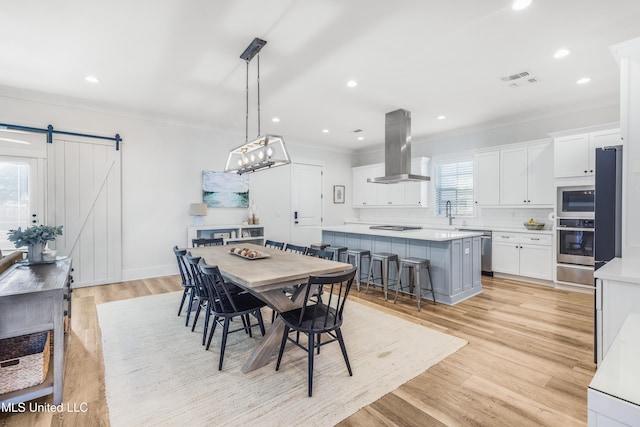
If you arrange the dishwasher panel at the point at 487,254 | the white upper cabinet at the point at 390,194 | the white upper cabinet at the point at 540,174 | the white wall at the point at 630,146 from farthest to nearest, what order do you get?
the white upper cabinet at the point at 390,194
the dishwasher panel at the point at 487,254
the white upper cabinet at the point at 540,174
the white wall at the point at 630,146

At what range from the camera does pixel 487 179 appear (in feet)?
18.6

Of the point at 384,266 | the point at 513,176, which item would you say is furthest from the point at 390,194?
the point at 384,266

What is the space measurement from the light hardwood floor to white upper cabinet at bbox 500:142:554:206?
1.81 m

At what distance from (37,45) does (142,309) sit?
2973mm

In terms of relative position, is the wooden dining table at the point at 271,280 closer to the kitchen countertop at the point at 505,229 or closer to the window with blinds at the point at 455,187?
the kitchen countertop at the point at 505,229

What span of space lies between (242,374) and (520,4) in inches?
141

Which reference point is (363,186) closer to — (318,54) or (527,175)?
(527,175)

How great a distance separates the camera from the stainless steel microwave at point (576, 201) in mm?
4359

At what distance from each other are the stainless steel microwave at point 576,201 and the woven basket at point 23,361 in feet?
20.0

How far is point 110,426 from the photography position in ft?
5.90

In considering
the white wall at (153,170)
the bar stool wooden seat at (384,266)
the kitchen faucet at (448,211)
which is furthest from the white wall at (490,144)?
the white wall at (153,170)

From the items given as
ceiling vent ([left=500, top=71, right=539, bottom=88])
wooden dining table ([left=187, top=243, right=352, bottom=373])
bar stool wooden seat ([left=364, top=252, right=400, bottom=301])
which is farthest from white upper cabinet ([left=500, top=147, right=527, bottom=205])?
wooden dining table ([left=187, top=243, right=352, bottom=373])

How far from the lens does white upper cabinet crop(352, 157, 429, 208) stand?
6.73m

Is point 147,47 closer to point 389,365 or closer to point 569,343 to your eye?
point 389,365
